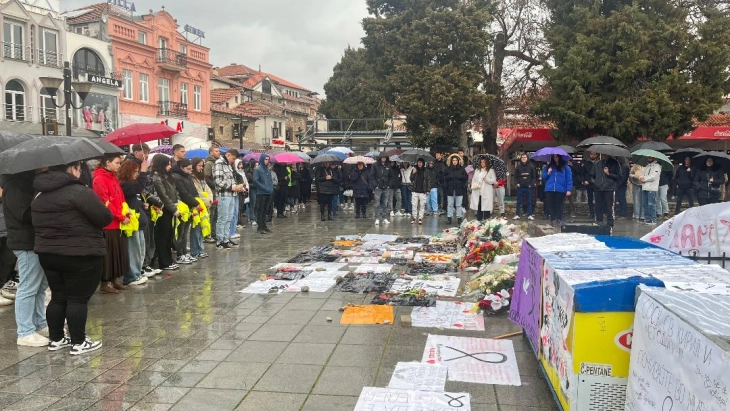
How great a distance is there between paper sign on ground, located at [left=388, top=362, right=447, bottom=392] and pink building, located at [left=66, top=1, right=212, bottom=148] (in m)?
28.1

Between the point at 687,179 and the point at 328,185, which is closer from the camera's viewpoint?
the point at 687,179

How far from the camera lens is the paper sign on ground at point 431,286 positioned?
7.17 metres

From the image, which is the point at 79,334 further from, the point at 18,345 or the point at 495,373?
the point at 495,373

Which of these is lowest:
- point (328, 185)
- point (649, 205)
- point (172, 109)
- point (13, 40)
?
point (649, 205)

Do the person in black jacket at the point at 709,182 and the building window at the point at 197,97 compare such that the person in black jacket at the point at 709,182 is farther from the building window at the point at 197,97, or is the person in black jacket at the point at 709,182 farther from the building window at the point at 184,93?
the building window at the point at 197,97

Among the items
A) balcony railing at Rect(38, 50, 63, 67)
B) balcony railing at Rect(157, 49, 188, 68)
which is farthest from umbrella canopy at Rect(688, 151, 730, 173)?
balcony railing at Rect(157, 49, 188, 68)

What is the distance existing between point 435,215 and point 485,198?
12.0 feet

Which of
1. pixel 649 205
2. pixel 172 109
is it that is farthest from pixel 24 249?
pixel 172 109

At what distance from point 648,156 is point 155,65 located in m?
29.7

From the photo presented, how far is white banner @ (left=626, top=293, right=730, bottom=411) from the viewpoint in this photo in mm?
2170

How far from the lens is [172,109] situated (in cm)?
3650

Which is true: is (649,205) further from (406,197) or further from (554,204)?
(406,197)

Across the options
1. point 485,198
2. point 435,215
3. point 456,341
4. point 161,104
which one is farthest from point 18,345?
point 161,104

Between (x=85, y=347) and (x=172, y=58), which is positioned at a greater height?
(x=172, y=58)
